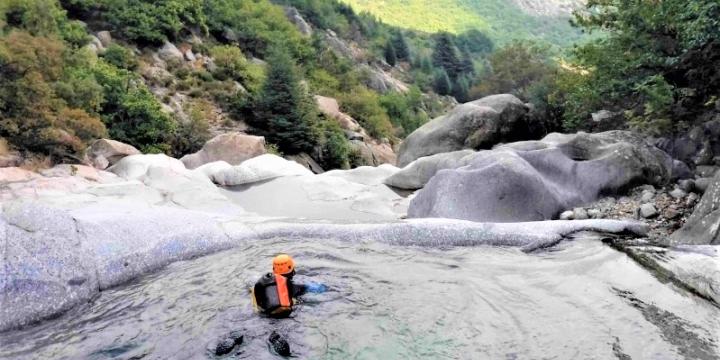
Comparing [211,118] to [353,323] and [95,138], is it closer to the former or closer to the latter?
[95,138]

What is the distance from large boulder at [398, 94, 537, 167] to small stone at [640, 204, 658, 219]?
38.0ft

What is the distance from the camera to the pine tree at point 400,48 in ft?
278

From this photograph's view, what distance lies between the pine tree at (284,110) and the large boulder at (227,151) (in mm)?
4773

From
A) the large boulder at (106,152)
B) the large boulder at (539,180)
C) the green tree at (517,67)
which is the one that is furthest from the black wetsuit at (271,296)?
the green tree at (517,67)

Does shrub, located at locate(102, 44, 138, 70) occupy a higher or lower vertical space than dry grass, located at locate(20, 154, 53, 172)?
higher

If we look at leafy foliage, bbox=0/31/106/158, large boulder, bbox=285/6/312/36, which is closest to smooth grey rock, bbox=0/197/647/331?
leafy foliage, bbox=0/31/106/158

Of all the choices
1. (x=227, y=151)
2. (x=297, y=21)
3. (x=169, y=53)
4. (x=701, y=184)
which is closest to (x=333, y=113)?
(x=169, y=53)

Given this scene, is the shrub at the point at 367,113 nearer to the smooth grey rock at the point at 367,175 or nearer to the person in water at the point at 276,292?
the smooth grey rock at the point at 367,175

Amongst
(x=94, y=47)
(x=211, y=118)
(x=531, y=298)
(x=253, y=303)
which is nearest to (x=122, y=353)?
(x=253, y=303)

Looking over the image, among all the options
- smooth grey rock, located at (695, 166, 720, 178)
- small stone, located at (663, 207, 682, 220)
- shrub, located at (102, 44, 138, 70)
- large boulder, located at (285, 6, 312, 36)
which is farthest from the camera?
large boulder, located at (285, 6, 312, 36)

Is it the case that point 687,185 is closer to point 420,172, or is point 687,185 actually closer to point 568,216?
point 568,216

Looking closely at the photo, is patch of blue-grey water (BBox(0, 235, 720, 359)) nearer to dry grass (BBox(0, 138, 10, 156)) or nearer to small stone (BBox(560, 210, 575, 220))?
small stone (BBox(560, 210, 575, 220))

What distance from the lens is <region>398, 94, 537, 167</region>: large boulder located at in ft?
77.6

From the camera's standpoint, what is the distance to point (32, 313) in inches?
278
